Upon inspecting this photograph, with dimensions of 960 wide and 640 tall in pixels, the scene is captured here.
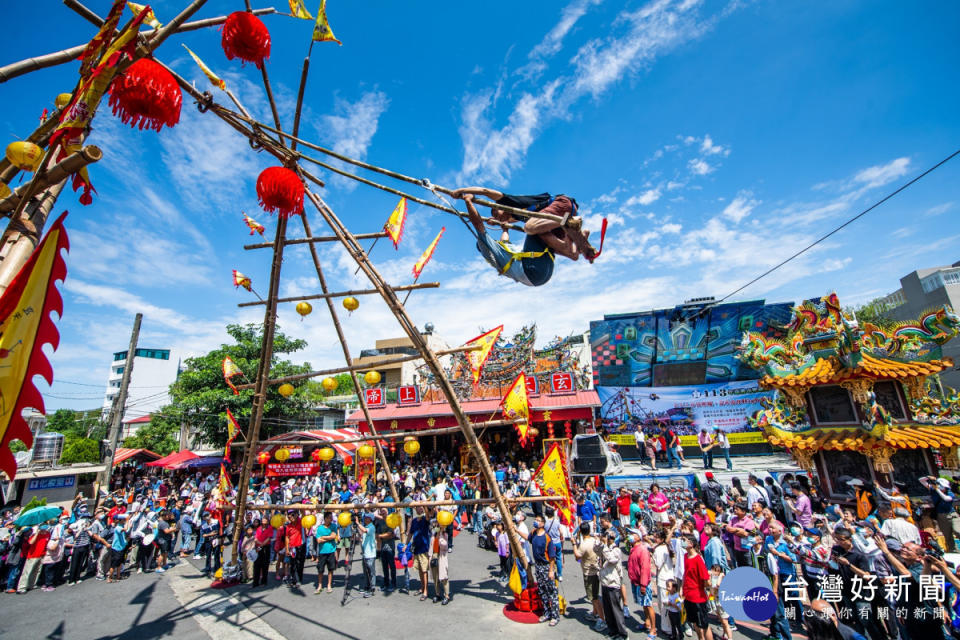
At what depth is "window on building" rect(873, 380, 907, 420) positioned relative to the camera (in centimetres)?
1188

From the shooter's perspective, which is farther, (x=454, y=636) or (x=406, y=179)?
(x=454, y=636)

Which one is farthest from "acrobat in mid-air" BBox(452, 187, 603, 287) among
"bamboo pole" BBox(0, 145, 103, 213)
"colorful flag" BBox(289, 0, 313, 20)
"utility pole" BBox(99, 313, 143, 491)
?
"utility pole" BBox(99, 313, 143, 491)

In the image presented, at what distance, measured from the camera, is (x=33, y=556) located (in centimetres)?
982

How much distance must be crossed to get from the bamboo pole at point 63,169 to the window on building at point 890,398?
17175 millimetres

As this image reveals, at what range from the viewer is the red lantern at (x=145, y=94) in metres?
3.08

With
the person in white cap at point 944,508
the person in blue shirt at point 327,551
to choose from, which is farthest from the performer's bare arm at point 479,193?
the person in white cap at point 944,508

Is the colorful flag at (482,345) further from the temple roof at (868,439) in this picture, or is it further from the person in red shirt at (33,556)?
the person in red shirt at (33,556)

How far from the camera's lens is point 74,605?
28.0 feet

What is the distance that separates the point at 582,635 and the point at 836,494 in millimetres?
10513

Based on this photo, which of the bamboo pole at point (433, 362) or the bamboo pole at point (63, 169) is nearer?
the bamboo pole at point (63, 169)

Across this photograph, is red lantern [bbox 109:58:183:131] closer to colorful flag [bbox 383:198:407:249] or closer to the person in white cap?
colorful flag [bbox 383:198:407:249]

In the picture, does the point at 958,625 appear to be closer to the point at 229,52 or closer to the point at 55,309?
the point at 55,309

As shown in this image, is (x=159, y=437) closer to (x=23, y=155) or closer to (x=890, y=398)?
(x=23, y=155)

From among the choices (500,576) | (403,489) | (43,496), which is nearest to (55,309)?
(500,576)
